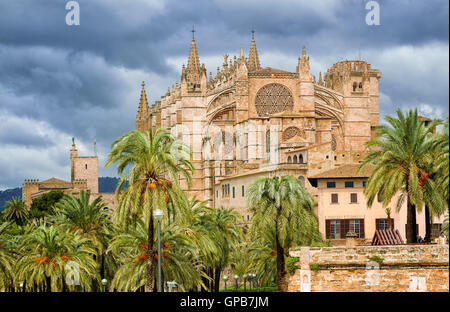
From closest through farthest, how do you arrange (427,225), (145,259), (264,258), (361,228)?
(145,259), (427,225), (264,258), (361,228)

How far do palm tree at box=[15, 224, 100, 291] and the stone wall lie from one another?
413 inches

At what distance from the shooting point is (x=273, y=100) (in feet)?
330

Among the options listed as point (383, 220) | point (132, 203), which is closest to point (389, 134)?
point (132, 203)

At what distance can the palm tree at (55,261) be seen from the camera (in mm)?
35781

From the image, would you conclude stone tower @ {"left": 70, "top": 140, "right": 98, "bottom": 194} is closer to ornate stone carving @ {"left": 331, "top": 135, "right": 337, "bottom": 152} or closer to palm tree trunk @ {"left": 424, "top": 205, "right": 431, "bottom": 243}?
ornate stone carving @ {"left": 331, "top": 135, "right": 337, "bottom": 152}

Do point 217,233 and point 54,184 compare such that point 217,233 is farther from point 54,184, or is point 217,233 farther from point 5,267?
point 54,184

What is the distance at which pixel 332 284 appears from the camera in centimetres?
3134

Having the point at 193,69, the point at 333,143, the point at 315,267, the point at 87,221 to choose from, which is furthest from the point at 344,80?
the point at 315,267

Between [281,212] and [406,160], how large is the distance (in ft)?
Result: 34.4

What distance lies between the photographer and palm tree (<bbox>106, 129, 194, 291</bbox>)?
96.8 feet

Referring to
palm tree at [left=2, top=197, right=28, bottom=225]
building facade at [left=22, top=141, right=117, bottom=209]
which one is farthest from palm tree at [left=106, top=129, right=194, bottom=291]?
building facade at [left=22, top=141, right=117, bottom=209]

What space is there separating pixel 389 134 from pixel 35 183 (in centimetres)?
11038

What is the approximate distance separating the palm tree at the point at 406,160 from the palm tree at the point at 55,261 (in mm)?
12415

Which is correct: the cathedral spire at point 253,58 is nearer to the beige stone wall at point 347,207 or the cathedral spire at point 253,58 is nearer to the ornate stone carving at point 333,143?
the ornate stone carving at point 333,143
